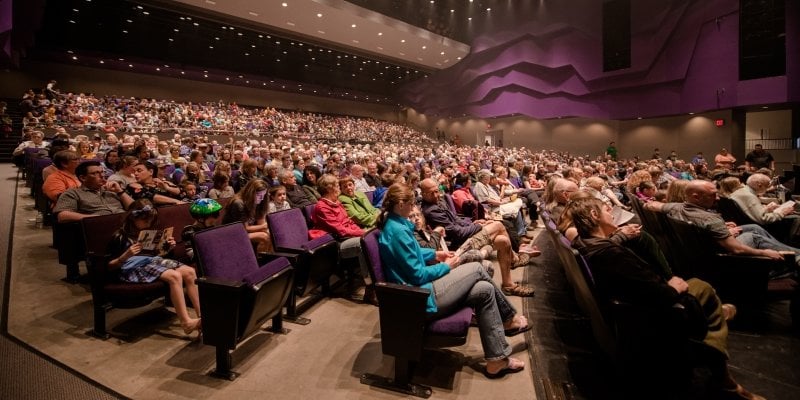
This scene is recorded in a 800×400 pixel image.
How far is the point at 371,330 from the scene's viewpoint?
2840 mm

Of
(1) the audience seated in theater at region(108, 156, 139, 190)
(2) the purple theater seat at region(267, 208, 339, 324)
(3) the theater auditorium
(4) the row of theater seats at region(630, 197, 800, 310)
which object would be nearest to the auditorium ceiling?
(3) the theater auditorium

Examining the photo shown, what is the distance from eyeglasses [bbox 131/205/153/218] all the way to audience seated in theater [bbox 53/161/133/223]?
36.0 inches

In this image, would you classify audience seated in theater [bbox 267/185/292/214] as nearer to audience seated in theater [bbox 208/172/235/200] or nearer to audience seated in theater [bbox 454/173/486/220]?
audience seated in theater [bbox 208/172/235/200]

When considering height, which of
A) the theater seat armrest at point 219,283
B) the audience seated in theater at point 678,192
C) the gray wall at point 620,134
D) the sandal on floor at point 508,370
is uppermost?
the gray wall at point 620,134

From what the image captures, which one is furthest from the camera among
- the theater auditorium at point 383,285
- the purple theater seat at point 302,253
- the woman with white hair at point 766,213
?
the woman with white hair at point 766,213

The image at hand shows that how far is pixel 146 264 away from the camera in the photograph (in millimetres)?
2615

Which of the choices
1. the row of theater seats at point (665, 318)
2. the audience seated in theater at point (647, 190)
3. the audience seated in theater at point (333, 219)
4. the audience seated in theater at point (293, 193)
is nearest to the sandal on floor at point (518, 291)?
the row of theater seats at point (665, 318)

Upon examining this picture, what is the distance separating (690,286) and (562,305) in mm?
1200

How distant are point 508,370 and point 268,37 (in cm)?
1972

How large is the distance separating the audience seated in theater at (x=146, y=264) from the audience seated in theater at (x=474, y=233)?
7.08ft

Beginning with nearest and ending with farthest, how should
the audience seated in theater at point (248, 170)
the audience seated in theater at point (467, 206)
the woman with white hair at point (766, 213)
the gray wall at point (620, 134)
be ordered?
1. the woman with white hair at point (766, 213)
2. the audience seated in theater at point (467, 206)
3. the audience seated in theater at point (248, 170)
4. the gray wall at point (620, 134)

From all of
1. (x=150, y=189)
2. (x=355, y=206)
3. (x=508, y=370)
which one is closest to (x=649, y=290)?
(x=508, y=370)

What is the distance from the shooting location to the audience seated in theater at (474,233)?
3.46 metres

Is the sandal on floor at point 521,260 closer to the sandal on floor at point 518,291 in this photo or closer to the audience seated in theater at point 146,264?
the sandal on floor at point 518,291
